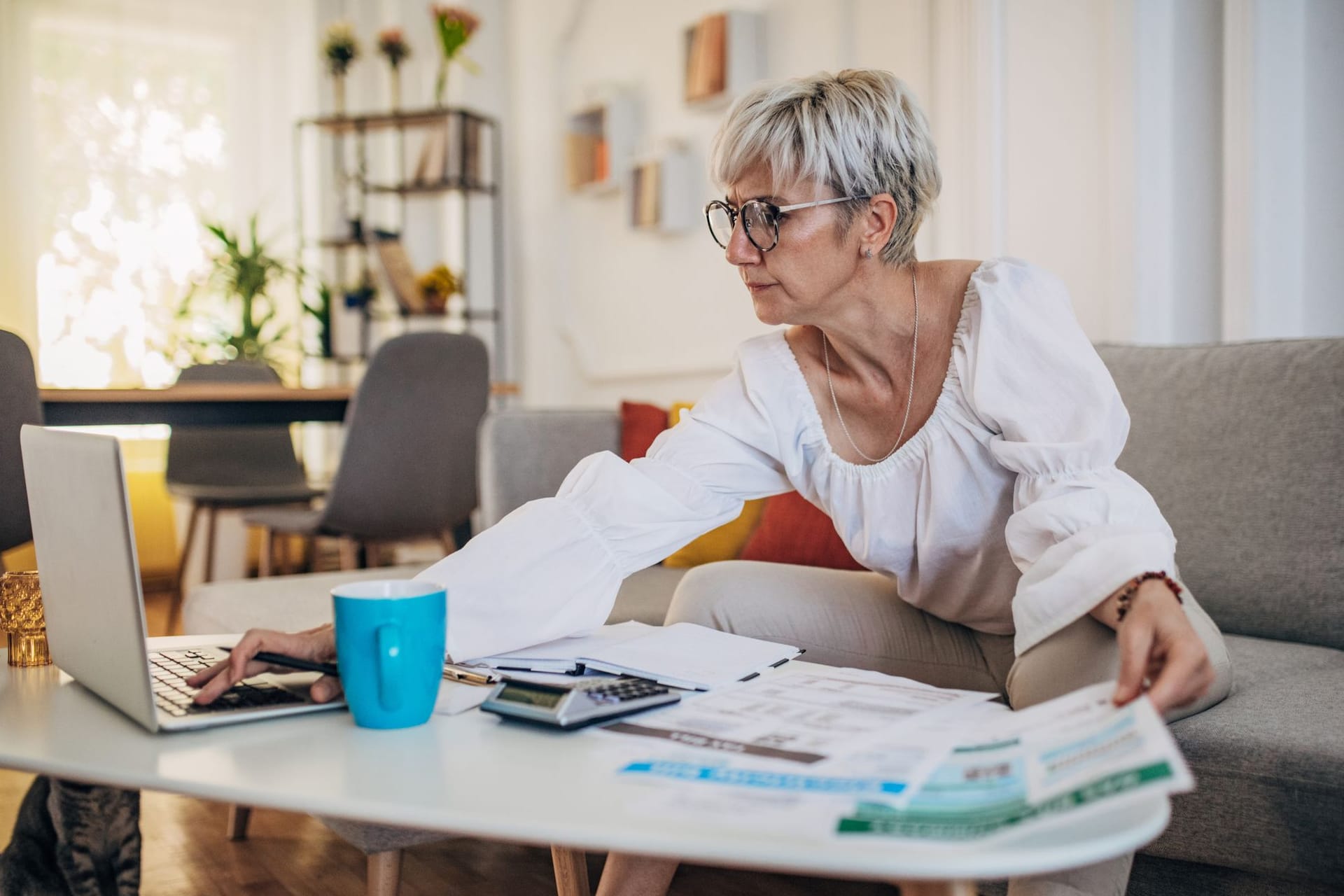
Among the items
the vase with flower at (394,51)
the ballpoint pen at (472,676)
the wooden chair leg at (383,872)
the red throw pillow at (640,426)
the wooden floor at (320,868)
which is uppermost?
the vase with flower at (394,51)

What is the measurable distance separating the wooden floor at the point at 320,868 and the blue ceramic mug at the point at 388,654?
1004 mm

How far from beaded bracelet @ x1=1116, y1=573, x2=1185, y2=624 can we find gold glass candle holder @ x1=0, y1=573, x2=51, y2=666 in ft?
2.94

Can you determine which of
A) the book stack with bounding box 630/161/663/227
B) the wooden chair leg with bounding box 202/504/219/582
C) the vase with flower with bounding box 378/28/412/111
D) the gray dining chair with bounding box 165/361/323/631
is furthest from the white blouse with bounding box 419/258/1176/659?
the vase with flower with bounding box 378/28/412/111

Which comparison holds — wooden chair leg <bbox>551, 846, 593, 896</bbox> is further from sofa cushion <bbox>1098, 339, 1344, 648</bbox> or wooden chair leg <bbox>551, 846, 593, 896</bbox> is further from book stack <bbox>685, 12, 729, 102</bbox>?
book stack <bbox>685, 12, 729, 102</bbox>

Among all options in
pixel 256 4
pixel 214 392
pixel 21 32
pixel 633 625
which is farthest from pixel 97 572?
pixel 256 4

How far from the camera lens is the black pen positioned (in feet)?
2.72

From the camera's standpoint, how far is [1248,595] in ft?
5.22

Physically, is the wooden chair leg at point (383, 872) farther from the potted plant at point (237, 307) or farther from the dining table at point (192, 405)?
the potted plant at point (237, 307)

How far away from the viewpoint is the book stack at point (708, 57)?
127 inches

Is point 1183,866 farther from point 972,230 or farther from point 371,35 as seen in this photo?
point 371,35

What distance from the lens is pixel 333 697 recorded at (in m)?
0.82

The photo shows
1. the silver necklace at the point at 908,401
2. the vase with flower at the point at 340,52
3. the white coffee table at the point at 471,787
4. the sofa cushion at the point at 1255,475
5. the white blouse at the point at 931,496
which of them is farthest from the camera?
the vase with flower at the point at 340,52

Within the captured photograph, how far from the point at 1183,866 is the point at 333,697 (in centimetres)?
88

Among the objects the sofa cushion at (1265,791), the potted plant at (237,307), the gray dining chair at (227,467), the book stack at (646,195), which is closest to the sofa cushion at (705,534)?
the sofa cushion at (1265,791)
